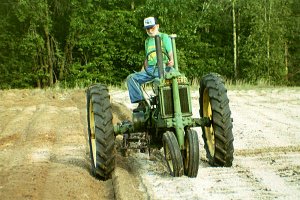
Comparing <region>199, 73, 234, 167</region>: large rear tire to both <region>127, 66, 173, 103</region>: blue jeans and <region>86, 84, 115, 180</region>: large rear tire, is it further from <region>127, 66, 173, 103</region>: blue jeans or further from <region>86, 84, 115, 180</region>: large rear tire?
<region>86, 84, 115, 180</region>: large rear tire

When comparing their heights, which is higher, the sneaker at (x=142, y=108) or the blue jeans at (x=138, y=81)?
the blue jeans at (x=138, y=81)

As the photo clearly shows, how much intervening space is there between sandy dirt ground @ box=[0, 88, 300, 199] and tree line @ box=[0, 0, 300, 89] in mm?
20577

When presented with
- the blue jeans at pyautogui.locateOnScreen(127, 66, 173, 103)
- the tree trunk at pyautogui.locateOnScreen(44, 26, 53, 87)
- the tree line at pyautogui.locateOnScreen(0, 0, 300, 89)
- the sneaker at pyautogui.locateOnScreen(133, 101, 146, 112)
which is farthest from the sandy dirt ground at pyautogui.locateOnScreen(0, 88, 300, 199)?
the tree trunk at pyautogui.locateOnScreen(44, 26, 53, 87)

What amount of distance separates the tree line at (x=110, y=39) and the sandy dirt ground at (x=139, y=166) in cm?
2058

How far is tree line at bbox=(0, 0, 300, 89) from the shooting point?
3422 centimetres

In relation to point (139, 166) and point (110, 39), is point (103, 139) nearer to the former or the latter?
point (139, 166)

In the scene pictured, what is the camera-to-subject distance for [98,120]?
7.25 metres

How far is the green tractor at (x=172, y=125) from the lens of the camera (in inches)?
266

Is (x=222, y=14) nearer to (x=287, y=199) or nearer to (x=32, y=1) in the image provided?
(x=32, y=1)

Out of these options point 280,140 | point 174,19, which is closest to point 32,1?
point 174,19

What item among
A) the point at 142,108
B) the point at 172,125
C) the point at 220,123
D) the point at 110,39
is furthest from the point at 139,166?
the point at 110,39

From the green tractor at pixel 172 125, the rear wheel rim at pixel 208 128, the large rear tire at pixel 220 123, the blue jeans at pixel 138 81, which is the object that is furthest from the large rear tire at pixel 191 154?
the blue jeans at pixel 138 81

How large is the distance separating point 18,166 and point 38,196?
1.78m

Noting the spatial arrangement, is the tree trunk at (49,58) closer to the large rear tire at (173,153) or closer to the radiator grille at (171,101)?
the radiator grille at (171,101)
